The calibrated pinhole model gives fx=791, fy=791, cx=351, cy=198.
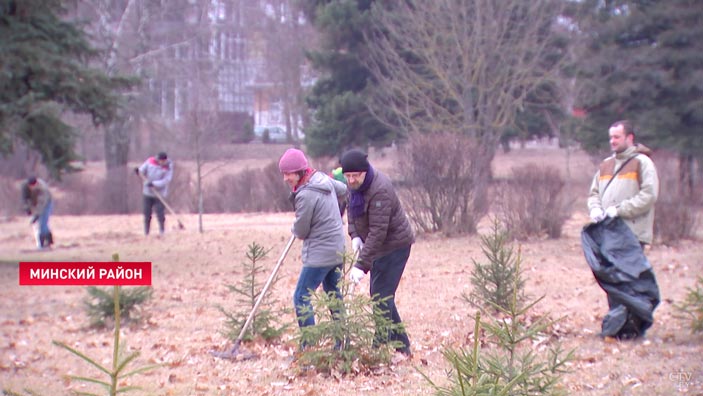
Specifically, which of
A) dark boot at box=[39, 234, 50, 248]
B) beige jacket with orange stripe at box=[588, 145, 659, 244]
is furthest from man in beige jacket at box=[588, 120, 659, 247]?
dark boot at box=[39, 234, 50, 248]

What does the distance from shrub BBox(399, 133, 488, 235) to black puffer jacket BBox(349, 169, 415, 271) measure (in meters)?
7.46

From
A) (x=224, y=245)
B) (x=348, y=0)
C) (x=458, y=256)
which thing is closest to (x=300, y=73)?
(x=348, y=0)

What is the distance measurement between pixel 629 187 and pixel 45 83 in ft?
29.4

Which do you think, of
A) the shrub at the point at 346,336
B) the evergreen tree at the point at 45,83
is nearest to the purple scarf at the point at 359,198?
the shrub at the point at 346,336

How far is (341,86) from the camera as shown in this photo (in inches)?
1168

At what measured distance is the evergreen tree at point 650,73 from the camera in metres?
22.3

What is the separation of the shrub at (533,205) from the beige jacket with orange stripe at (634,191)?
6.56 m

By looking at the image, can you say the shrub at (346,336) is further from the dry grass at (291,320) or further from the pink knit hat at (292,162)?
the pink knit hat at (292,162)

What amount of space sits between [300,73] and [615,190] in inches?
1348

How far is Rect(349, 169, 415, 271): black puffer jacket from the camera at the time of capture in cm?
514

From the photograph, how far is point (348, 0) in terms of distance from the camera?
27.8 metres

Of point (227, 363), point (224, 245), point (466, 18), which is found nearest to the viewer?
point (227, 363)

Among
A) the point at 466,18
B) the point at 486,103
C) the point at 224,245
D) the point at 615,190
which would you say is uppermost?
the point at 466,18

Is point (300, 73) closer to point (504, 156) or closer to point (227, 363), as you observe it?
point (504, 156)
